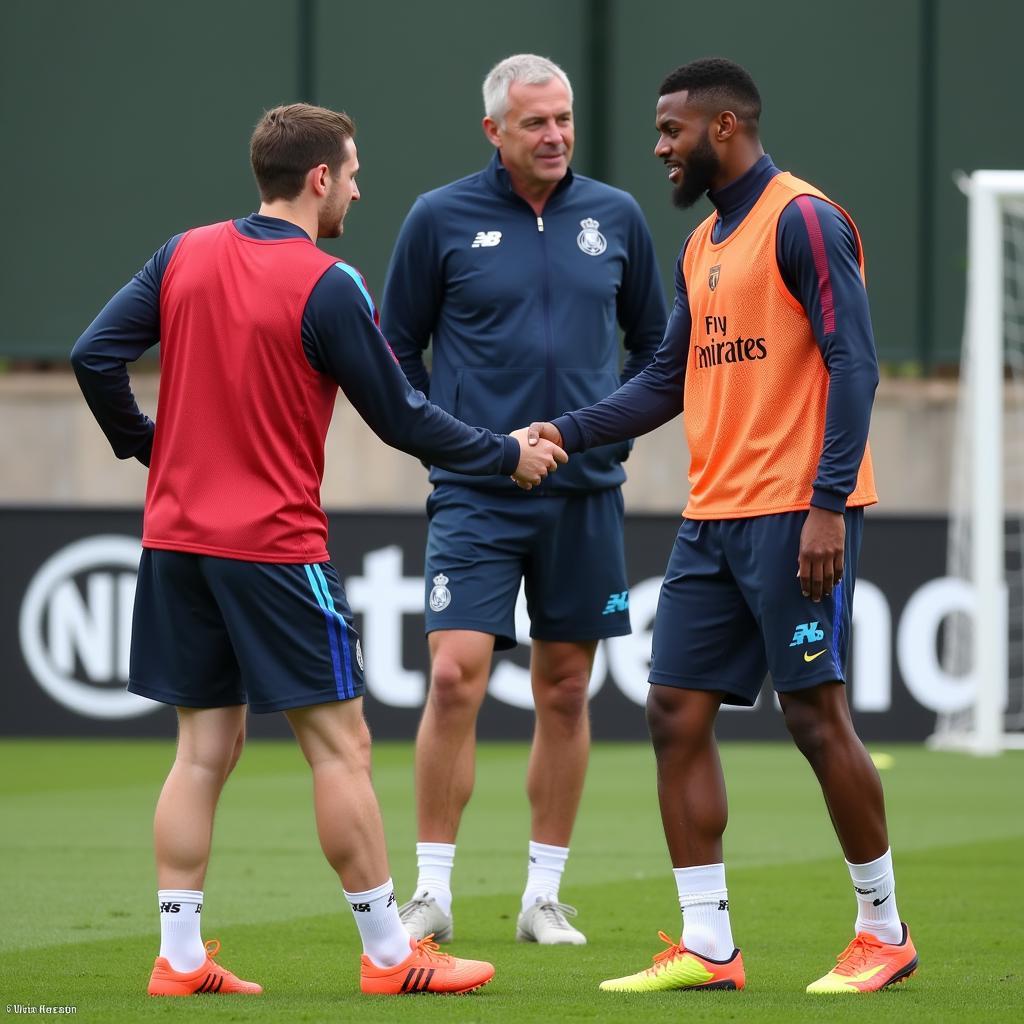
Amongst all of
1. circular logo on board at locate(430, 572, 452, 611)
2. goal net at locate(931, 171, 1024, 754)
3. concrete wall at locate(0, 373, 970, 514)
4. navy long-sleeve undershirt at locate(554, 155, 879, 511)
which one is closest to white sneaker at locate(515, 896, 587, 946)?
circular logo on board at locate(430, 572, 452, 611)

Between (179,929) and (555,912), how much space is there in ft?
4.55

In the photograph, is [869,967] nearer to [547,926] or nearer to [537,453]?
[547,926]

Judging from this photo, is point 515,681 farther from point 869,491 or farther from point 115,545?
point 869,491

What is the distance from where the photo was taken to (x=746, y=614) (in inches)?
186

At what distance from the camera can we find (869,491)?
466 cm

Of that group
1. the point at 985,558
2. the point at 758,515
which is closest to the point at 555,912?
the point at 758,515

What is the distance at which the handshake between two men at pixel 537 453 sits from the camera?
16.2ft

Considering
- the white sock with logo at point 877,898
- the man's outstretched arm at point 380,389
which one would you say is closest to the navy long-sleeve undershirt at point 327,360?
the man's outstretched arm at point 380,389

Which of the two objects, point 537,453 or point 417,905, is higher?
point 537,453

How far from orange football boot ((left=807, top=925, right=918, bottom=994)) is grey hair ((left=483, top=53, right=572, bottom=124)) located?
2684 mm

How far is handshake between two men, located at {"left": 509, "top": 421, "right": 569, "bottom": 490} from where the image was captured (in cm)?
493

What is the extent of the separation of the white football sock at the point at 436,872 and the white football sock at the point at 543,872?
0.74 ft

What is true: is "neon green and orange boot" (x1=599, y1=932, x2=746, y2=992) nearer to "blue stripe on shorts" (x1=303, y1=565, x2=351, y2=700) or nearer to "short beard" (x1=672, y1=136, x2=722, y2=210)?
"blue stripe on shorts" (x1=303, y1=565, x2=351, y2=700)

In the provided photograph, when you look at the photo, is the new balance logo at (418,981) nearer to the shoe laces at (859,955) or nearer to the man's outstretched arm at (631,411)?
the shoe laces at (859,955)
